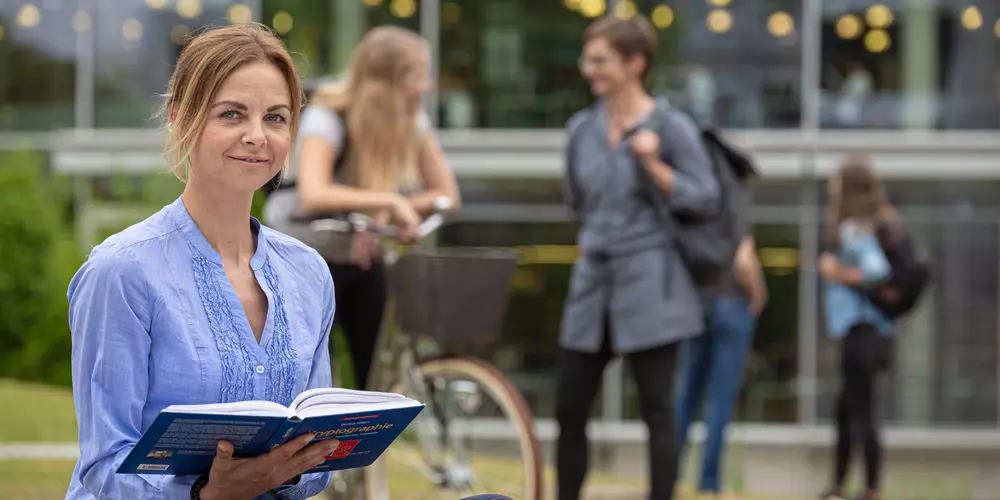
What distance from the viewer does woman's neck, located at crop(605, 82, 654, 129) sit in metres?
5.21

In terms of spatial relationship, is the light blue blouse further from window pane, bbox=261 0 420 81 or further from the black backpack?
window pane, bbox=261 0 420 81

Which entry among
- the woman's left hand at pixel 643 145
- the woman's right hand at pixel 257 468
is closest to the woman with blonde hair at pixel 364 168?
the woman's left hand at pixel 643 145

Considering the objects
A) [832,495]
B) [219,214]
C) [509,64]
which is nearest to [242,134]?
[219,214]

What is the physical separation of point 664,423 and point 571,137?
1.08 metres

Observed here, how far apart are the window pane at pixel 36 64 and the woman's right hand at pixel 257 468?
36.6 ft

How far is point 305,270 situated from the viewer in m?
2.49

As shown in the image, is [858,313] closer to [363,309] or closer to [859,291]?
[859,291]

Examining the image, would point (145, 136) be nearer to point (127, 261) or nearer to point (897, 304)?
point (897, 304)

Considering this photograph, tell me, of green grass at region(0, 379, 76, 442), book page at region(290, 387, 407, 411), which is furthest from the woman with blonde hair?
green grass at region(0, 379, 76, 442)

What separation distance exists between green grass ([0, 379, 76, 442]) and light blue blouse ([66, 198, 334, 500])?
5966 millimetres

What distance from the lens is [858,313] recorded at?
6988 mm

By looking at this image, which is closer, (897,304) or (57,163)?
(897,304)

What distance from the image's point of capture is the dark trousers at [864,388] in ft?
22.9

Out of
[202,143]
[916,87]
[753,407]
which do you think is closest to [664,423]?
[202,143]
